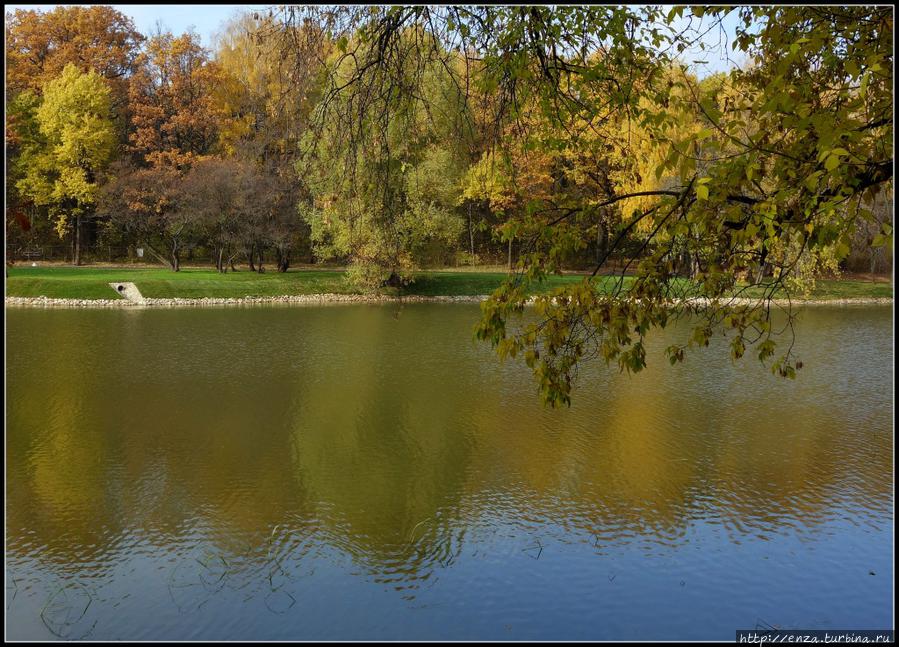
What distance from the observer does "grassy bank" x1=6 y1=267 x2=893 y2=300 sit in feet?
92.5

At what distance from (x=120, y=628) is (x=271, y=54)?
4.18m

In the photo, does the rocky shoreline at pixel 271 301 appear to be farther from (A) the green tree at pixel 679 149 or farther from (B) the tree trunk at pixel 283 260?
(A) the green tree at pixel 679 149

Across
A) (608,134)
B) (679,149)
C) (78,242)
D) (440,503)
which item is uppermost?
(608,134)

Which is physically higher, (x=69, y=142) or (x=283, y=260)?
(x=69, y=142)

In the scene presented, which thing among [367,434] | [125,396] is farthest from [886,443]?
[125,396]

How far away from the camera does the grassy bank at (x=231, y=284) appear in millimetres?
28203

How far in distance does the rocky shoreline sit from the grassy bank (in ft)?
1.37

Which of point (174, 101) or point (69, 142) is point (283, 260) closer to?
point (174, 101)

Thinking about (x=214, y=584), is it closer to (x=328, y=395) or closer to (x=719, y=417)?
(x=328, y=395)

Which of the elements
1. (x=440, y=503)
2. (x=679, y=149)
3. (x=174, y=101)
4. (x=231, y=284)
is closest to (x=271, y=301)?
(x=231, y=284)

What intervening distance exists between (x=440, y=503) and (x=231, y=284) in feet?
77.7

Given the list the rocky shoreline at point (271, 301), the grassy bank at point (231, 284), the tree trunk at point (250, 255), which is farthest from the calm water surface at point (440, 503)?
the tree trunk at point (250, 255)

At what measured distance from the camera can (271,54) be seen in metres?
5.05

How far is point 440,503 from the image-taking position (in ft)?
26.8
